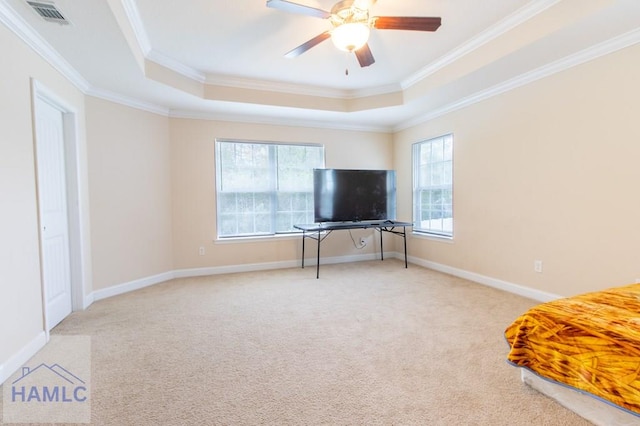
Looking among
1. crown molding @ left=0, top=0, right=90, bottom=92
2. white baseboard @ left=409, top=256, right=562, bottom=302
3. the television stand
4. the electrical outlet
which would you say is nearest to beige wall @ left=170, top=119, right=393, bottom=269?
the television stand

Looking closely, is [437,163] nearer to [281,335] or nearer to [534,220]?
[534,220]

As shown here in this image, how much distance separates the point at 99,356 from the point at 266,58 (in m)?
3.19

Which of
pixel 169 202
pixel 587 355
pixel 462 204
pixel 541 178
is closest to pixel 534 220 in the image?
pixel 541 178

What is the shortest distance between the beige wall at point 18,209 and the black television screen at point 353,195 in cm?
318

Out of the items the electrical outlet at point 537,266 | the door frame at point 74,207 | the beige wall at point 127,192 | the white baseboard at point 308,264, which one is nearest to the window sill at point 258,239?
the white baseboard at point 308,264

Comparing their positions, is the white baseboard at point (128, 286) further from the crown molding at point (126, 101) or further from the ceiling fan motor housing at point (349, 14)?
the ceiling fan motor housing at point (349, 14)

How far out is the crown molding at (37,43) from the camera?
206 centimetres

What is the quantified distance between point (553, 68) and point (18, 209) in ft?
15.9

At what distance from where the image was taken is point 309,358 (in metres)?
2.21

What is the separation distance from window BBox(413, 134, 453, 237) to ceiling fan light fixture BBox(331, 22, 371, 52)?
2738 mm

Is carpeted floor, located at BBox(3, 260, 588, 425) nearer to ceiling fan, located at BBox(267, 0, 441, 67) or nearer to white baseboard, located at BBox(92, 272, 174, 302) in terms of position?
white baseboard, located at BBox(92, 272, 174, 302)

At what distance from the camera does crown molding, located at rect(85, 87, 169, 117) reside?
3508 millimetres

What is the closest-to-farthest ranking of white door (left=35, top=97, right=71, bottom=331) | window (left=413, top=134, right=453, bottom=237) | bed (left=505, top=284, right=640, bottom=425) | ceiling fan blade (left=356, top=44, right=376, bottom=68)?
bed (left=505, top=284, right=640, bottom=425), ceiling fan blade (left=356, top=44, right=376, bottom=68), white door (left=35, top=97, right=71, bottom=331), window (left=413, top=134, right=453, bottom=237)

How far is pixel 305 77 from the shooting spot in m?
3.96
